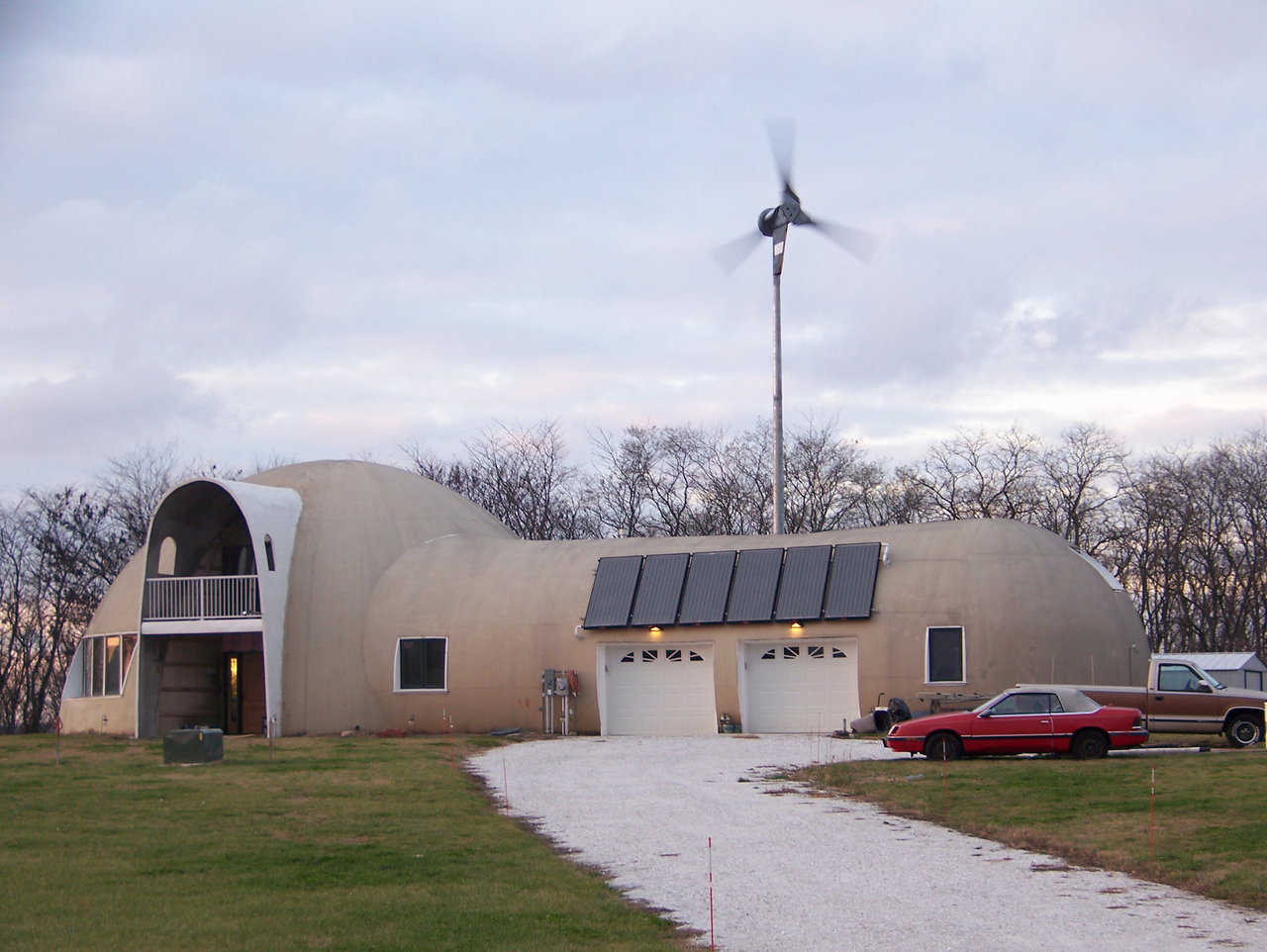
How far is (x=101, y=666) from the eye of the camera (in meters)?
35.4

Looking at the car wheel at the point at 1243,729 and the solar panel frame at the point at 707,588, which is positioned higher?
the solar panel frame at the point at 707,588

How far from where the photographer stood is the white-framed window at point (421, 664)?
3350cm

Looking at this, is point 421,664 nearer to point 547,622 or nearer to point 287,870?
point 547,622

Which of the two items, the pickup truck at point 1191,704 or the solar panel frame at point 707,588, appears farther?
the solar panel frame at point 707,588

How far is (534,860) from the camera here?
14.2 meters

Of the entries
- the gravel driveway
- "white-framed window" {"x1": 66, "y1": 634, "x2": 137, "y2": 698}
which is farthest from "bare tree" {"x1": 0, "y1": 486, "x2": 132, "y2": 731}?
the gravel driveway

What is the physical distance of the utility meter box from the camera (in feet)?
82.4

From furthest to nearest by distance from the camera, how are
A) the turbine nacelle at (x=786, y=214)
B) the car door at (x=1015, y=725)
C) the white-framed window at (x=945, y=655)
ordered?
1. the turbine nacelle at (x=786, y=214)
2. the white-framed window at (x=945, y=655)
3. the car door at (x=1015, y=725)

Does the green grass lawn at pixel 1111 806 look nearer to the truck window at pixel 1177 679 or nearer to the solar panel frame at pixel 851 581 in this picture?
the truck window at pixel 1177 679

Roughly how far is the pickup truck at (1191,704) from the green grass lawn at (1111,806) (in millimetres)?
1348

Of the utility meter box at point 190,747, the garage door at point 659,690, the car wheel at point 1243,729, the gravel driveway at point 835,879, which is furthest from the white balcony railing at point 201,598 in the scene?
the car wheel at point 1243,729

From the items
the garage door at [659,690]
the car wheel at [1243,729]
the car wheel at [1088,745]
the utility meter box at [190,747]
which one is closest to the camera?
the car wheel at [1088,745]

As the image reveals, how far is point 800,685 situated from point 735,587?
2.69m

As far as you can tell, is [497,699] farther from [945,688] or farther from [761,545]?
[945,688]
